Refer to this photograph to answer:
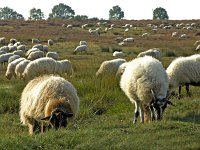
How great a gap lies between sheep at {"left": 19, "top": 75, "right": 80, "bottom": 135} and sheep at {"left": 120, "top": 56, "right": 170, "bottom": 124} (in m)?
2.14

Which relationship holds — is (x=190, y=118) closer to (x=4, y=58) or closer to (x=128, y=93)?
(x=128, y=93)

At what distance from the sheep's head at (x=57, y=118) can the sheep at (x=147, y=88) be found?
2843 millimetres

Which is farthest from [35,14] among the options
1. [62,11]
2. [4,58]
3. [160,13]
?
[4,58]

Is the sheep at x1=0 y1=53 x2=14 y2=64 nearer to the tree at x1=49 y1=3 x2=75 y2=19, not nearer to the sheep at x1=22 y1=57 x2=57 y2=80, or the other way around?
the sheep at x1=22 y1=57 x2=57 y2=80

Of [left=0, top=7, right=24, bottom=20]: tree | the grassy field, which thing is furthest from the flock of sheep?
[left=0, top=7, right=24, bottom=20]: tree

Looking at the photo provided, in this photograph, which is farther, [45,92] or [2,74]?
[2,74]

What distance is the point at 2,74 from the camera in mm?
25828

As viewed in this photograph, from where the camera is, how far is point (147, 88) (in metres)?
10.8

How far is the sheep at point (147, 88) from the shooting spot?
10.7 meters

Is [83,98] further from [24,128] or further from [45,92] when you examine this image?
[45,92]

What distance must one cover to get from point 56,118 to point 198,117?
4616mm

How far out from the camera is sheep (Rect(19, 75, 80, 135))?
857 centimetres

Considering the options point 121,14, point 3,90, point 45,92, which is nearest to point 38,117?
point 45,92

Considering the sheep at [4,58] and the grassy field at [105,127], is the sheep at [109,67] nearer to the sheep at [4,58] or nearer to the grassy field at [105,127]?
the grassy field at [105,127]
